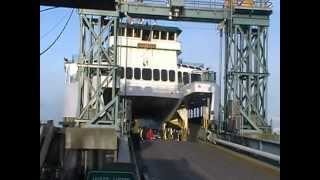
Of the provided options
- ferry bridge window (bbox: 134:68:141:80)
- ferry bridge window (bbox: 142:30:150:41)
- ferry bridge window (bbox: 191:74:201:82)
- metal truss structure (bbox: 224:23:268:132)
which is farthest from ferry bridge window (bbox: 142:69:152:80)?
metal truss structure (bbox: 224:23:268:132)

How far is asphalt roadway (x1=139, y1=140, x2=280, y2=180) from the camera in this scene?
53.4 feet

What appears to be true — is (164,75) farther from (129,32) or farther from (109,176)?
(109,176)

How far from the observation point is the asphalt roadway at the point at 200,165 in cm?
1627

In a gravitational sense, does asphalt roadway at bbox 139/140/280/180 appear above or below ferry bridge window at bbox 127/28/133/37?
below

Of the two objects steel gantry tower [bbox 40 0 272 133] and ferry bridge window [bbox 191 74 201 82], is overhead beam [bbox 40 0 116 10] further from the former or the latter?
ferry bridge window [bbox 191 74 201 82]

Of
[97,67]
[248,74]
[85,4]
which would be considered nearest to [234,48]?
[248,74]

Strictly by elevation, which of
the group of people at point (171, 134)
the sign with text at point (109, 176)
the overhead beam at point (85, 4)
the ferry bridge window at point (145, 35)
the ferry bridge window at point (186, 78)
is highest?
the ferry bridge window at point (145, 35)

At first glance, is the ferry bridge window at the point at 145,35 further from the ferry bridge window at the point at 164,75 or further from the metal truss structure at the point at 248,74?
the metal truss structure at the point at 248,74

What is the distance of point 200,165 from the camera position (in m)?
19.4

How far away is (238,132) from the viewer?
27.9 metres

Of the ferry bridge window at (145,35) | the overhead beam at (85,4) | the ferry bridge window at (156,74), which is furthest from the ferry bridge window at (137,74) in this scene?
the overhead beam at (85,4)

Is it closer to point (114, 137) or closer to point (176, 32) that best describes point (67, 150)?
point (114, 137)

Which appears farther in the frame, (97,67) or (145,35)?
(145,35)
